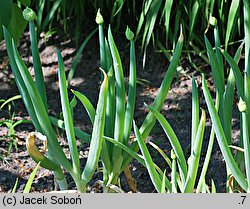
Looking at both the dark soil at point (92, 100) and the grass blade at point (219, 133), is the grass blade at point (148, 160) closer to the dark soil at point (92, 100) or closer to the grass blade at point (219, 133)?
the grass blade at point (219, 133)

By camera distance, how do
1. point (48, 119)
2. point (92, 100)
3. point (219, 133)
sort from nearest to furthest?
point (219, 133) → point (48, 119) → point (92, 100)

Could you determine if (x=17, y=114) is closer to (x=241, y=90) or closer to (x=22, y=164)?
(x=22, y=164)

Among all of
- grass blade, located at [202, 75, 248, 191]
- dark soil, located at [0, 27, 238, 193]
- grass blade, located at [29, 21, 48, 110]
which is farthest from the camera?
dark soil, located at [0, 27, 238, 193]

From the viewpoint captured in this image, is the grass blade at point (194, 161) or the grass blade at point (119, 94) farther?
the grass blade at point (119, 94)

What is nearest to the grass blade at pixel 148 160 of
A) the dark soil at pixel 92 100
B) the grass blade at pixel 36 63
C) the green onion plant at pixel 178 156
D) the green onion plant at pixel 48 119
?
the green onion plant at pixel 178 156

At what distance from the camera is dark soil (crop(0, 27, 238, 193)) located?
216cm

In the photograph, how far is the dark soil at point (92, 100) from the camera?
2158 mm

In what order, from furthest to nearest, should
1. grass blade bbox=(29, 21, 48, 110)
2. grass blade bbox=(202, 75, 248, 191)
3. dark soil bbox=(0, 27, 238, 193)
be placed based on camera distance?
dark soil bbox=(0, 27, 238, 193) < grass blade bbox=(29, 21, 48, 110) < grass blade bbox=(202, 75, 248, 191)

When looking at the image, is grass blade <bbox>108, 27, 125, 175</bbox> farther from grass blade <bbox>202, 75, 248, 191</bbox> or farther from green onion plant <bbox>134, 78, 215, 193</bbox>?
grass blade <bbox>202, 75, 248, 191</bbox>

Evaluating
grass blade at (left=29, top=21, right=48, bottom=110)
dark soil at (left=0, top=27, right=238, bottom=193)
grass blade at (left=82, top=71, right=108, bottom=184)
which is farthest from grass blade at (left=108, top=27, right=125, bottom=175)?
dark soil at (left=0, top=27, right=238, bottom=193)

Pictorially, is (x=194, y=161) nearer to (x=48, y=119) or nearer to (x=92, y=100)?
(x=48, y=119)

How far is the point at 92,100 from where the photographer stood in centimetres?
268

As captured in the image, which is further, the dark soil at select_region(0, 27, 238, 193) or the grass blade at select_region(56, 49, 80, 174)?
the dark soil at select_region(0, 27, 238, 193)

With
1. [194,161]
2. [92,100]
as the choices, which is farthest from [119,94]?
[92,100]
